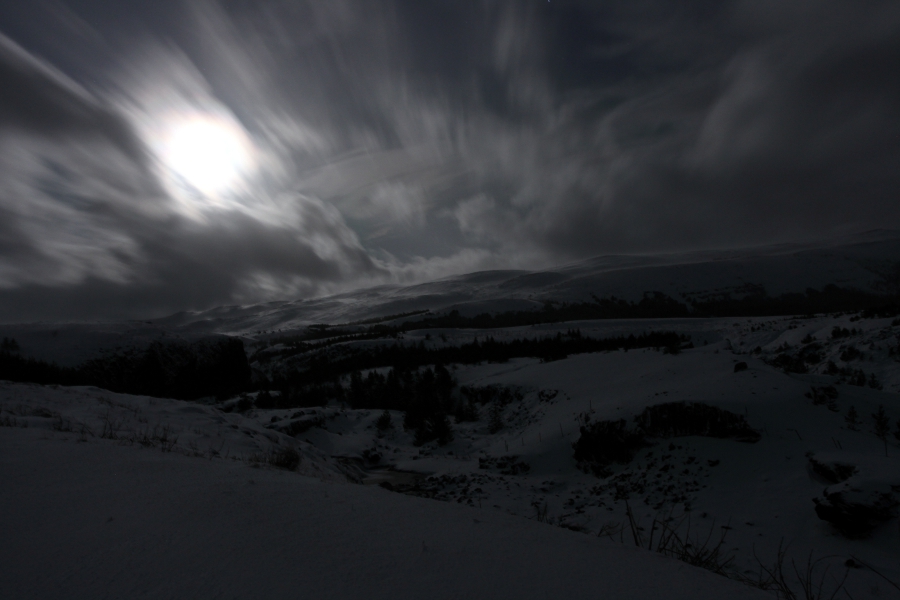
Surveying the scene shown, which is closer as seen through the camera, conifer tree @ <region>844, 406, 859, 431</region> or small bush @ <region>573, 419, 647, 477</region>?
conifer tree @ <region>844, 406, 859, 431</region>

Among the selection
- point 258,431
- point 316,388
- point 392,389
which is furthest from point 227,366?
point 258,431

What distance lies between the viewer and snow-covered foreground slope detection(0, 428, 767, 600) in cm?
167

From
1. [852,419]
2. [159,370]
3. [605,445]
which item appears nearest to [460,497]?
[605,445]

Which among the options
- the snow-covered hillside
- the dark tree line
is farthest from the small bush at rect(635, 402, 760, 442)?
the dark tree line

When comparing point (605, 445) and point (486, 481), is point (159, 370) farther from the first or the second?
point (605, 445)

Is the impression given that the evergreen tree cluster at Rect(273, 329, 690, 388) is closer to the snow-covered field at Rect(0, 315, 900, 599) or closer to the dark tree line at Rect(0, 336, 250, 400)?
the dark tree line at Rect(0, 336, 250, 400)

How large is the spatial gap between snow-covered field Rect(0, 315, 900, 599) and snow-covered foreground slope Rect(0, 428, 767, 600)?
12 mm

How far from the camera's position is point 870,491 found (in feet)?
17.8

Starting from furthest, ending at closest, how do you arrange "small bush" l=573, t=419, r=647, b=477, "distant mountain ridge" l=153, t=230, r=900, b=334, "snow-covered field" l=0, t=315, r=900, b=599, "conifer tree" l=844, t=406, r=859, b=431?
"distant mountain ridge" l=153, t=230, r=900, b=334 < "small bush" l=573, t=419, r=647, b=477 < "conifer tree" l=844, t=406, r=859, b=431 < "snow-covered field" l=0, t=315, r=900, b=599

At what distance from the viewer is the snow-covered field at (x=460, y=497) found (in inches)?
71.9

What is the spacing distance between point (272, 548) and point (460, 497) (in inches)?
301

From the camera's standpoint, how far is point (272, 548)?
78.5 inches

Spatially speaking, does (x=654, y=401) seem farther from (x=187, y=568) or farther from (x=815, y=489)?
(x=187, y=568)

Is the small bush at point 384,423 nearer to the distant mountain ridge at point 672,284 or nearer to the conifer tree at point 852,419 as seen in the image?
the conifer tree at point 852,419
